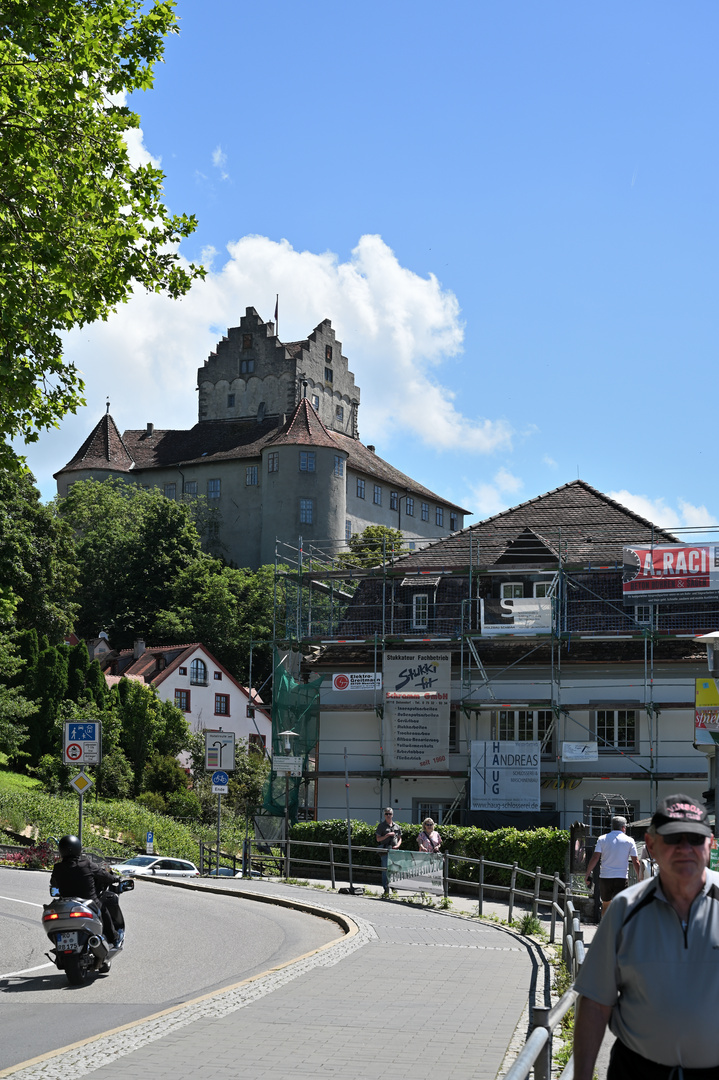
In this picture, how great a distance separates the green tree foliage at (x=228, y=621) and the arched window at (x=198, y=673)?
700cm

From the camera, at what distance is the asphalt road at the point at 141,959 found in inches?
398

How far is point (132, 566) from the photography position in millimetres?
90062

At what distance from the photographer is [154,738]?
6212 centimetres

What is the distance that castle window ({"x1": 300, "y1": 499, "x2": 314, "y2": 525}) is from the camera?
316 feet

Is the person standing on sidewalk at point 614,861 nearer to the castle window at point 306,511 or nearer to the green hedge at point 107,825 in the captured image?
the green hedge at point 107,825

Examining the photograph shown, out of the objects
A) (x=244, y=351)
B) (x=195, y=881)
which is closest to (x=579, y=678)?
(x=195, y=881)

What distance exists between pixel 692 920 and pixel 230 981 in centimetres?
896

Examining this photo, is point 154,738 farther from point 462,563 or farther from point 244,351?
point 244,351

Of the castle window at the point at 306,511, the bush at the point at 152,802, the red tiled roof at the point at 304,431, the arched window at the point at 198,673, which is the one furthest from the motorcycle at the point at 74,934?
the red tiled roof at the point at 304,431

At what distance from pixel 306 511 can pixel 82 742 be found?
7367cm

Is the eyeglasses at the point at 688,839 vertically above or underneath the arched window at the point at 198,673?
underneath

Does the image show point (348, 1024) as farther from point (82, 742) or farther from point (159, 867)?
point (159, 867)

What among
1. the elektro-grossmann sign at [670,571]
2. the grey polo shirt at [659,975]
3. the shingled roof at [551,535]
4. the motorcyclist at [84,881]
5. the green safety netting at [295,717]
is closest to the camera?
the grey polo shirt at [659,975]

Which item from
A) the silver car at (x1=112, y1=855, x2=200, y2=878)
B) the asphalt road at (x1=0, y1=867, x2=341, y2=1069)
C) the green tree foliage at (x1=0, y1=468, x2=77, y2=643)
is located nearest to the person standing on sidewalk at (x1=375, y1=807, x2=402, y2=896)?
the asphalt road at (x1=0, y1=867, x2=341, y2=1069)
